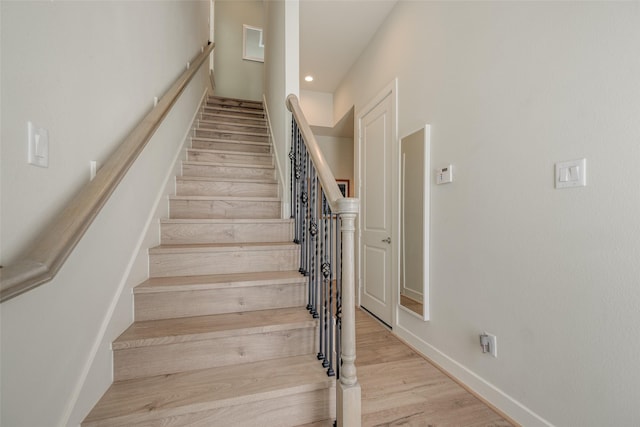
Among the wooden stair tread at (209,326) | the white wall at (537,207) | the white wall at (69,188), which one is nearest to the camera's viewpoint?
the white wall at (69,188)

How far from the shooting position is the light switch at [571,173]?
122 centimetres

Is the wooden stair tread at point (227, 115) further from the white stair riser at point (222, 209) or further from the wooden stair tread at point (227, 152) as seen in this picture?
the white stair riser at point (222, 209)

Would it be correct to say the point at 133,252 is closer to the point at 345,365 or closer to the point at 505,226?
the point at 345,365

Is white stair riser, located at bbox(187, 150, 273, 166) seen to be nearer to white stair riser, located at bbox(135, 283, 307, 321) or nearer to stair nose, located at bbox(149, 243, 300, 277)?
stair nose, located at bbox(149, 243, 300, 277)

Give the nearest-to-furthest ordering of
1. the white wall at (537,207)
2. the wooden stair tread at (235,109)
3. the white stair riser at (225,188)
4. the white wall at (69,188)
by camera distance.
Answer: the white wall at (69,188) → the white wall at (537,207) → the white stair riser at (225,188) → the wooden stair tread at (235,109)

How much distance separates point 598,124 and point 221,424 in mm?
1978

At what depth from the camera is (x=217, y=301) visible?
4.96 ft

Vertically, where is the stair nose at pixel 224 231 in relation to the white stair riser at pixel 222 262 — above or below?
above

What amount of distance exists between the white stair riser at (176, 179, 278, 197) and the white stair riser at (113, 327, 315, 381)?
1373 millimetres

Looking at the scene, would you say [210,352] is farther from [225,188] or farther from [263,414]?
[225,188]

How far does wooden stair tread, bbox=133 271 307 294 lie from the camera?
1.42m

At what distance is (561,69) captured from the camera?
1306 millimetres

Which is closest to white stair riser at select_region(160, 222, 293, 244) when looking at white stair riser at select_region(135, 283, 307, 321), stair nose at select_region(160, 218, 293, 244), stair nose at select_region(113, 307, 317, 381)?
stair nose at select_region(160, 218, 293, 244)

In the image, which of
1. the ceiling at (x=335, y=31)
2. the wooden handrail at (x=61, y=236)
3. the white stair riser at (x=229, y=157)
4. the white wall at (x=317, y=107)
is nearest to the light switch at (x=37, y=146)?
the wooden handrail at (x=61, y=236)
